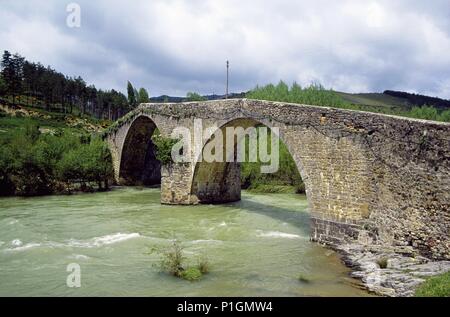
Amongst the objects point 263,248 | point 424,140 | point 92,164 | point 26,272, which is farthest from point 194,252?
point 92,164

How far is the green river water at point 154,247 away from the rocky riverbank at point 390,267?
0.42 meters

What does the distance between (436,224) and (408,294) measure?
8.58ft

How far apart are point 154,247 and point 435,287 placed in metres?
8.09

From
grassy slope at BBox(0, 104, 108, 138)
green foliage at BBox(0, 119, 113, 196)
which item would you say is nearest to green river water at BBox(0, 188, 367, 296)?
green foliage at BBox(0, 119, 113, 196)

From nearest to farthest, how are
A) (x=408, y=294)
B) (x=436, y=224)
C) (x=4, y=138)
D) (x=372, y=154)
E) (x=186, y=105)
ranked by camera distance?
(x=408, y=294)
(x=436, y=224)
(x=372, y=154)
(x=186, y=105)
(x=4, y=138)

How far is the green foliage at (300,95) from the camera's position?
3899cm

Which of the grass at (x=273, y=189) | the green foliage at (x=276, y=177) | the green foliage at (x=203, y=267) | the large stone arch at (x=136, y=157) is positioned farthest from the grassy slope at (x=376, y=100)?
the green foliage at (x=203, y=267)

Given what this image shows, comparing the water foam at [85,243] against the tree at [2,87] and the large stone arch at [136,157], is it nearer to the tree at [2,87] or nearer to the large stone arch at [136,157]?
the large stone arch at [136,157]

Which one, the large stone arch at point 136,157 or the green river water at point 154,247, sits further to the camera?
the large stone arch at point 136,157

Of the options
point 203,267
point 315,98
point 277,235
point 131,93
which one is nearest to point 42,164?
point 277,235

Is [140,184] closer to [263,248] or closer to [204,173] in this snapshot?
[204,173]

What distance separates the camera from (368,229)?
1209cm

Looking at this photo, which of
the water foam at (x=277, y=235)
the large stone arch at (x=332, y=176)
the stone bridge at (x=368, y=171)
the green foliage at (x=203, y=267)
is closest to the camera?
the stone bridge at (x=368, y=171)

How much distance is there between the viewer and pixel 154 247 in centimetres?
1328
